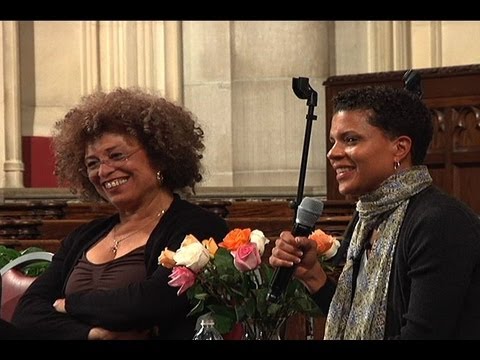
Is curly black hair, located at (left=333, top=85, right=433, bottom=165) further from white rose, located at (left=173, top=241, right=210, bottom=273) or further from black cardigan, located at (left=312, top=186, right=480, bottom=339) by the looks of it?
white rose, located at (left=173, top=241, right=210, bottom=273)

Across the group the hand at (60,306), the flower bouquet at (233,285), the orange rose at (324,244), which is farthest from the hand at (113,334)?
the orange rose at (324,244)

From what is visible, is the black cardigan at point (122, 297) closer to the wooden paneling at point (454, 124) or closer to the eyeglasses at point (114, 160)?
the eyeglasses at point (114, 160)

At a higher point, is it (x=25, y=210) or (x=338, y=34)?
(x=338, y=34)

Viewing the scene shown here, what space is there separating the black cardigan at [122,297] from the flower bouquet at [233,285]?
0.71 ft

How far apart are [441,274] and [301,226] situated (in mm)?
319

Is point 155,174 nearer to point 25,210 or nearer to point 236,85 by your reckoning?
point 25,210

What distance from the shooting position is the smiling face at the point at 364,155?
2.47 metres

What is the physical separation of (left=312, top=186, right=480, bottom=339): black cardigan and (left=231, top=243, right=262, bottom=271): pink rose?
397mm

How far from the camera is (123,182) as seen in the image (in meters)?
3.22

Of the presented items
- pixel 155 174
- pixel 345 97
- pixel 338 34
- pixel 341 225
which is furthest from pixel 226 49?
pixel 345 97

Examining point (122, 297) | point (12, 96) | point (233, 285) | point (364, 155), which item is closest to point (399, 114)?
point (364, 155)

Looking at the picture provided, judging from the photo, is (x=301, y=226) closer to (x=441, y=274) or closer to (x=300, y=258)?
(x=300, y=258)

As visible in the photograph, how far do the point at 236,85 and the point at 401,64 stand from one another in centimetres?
132

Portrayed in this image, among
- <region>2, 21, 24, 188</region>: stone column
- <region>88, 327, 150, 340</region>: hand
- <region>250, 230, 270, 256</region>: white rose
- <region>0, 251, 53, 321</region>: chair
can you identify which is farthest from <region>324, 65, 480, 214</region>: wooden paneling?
<region>250, 230, 270, 256</region>: white rose
